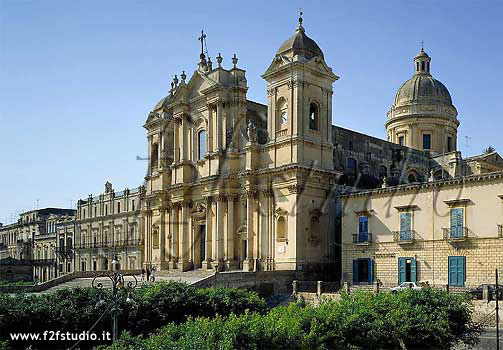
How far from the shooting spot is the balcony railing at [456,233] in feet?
111

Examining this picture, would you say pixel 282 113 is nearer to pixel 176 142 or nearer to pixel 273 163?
pixel 273 163

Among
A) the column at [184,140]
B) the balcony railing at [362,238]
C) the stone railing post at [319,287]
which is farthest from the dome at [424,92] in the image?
the stone railing post at [319,287]

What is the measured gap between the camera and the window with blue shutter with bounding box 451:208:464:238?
34.2 metres

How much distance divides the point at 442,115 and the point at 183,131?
2746 centimetres

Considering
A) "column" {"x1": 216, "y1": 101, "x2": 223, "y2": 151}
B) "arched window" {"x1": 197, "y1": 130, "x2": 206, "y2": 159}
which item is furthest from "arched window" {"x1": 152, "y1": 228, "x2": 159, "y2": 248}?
"column" {"x1": 216, "y1": 101, "x2": 223, "y2": 151}

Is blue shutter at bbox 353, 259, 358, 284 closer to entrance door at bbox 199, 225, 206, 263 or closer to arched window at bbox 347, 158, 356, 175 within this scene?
arched window at bbox 347, 158, 356, 175

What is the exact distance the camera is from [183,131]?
5238 cm

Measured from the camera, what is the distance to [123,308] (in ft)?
92.3

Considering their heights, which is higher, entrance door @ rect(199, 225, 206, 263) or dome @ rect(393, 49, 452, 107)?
dome @ rect(393, 49, 452, 107)

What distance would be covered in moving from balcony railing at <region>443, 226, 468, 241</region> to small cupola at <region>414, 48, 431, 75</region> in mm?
33449

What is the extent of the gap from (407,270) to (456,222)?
4.51m

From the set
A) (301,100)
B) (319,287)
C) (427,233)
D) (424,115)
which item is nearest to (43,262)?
(424,115)

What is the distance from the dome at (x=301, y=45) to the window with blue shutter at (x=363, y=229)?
12457mm

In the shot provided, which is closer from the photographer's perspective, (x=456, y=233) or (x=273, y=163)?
(x=456, y=233)
